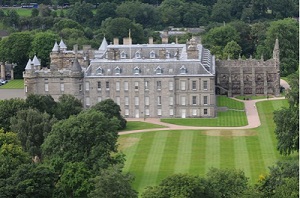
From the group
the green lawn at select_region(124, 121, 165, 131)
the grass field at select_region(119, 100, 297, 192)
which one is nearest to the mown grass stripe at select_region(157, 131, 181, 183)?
the grass field at select_region(119, 100, 297, 192)

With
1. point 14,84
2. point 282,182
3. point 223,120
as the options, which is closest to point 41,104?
point 223,120

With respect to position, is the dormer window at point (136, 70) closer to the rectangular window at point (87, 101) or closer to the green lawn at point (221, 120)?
the green lawn at point (221, 120)

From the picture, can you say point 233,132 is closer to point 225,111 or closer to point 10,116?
point 225,111

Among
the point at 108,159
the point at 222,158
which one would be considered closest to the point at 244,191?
the point at 108,159

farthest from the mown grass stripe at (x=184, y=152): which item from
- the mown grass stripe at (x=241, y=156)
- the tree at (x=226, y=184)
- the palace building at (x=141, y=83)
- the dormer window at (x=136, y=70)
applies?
the tree at (x=226, y=184)

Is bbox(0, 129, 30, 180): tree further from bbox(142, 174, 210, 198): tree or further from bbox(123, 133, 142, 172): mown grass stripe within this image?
bbox(142, 174, 210, 198): tree

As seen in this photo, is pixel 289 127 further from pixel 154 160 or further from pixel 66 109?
pixel 66 109
